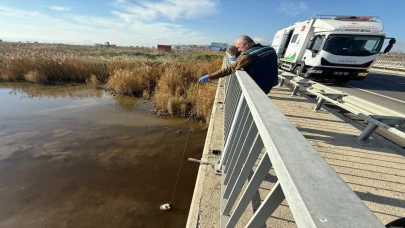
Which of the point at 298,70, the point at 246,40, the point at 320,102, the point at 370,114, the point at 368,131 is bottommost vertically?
the point at 298,70

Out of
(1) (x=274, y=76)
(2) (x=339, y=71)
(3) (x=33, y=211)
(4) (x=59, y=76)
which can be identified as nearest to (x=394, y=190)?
(1) (x=274, y=76)

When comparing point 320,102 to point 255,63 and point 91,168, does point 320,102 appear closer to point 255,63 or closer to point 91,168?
point 255,63

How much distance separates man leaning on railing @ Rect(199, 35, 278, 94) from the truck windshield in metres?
7.26

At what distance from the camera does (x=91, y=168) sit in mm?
5016

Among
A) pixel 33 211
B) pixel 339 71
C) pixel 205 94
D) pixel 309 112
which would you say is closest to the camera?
pixel 33 211

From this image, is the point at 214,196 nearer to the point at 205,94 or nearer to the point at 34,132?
the point at 205,94

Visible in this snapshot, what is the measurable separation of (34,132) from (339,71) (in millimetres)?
12656

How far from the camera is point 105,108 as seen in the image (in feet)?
30.6

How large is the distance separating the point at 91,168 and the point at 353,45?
1127cm

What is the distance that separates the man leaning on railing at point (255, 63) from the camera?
3.24 meters

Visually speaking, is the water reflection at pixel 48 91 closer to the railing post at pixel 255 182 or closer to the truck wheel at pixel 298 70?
the truck wheel at pixel 298 70

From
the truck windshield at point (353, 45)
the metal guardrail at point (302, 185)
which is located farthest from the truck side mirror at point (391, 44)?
the metal guardrail at point (302, 185)

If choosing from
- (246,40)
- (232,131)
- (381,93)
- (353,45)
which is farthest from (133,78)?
(381,93)

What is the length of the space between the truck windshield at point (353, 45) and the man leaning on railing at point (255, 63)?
23.8 feet
